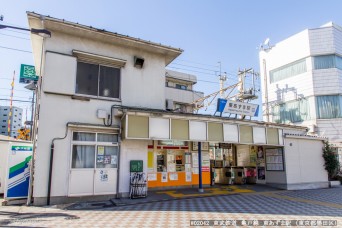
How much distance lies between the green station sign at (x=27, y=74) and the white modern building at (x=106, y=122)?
2.38m

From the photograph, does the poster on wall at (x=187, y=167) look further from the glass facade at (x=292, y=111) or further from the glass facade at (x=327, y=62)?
the glass facade at (x=327, y=62)

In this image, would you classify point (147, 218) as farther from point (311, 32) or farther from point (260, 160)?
point (311, 32)

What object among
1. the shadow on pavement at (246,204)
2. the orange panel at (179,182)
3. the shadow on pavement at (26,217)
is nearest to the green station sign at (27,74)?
the shadow on pavement at (26,217)

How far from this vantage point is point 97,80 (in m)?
11.2

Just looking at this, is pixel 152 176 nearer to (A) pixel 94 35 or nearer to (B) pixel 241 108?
(B) pixel 241 108

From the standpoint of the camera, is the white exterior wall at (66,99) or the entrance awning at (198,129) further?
the entrance awning at (198,129)

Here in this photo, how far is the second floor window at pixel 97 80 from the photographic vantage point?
10.9m

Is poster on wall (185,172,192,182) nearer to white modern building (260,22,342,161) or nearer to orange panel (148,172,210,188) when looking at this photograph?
orange panel (148,172,210,188)

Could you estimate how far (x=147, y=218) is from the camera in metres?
7.42

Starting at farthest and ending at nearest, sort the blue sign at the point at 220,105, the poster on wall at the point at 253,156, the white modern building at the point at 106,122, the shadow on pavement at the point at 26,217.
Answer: the poster on wall at the point at 253,156 → the blue sign at the point at 220,105 → the white modern building at the point at 106,122 → the shadow on pavement at the point at 26,217

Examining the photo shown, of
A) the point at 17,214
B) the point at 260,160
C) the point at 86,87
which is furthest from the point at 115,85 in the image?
the point at 260,160

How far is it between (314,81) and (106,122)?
1773 cm

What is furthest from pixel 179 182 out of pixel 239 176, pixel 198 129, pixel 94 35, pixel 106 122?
pixel 94 35

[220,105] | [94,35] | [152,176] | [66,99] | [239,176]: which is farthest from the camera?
[239,176]
